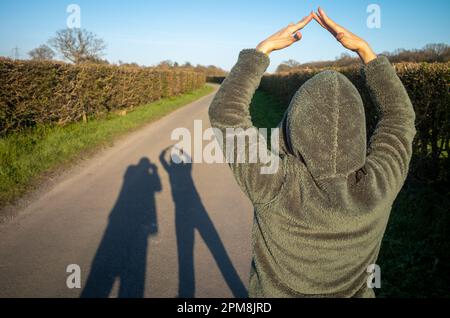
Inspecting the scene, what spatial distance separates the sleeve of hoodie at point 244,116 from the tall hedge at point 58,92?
10.2m

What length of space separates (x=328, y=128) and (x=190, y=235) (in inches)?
158

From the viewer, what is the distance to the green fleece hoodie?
101 centimetres

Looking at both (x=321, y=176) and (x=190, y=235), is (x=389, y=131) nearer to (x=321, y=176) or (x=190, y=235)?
(x=321, y=176)

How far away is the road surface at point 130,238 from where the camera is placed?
3.57m

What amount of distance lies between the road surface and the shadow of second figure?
0.04ft

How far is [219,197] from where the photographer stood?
247 inches

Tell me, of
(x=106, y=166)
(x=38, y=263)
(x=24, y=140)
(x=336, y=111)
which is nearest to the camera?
(x=336, y=111)

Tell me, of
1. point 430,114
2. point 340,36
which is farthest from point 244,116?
point 430,114

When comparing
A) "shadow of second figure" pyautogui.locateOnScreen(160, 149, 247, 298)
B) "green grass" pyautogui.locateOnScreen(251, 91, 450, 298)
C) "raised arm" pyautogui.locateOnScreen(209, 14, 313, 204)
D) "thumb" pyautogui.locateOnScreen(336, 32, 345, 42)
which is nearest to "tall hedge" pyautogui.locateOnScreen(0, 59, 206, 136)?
"shadow of second figure" pyautogui.locateOnScreen(160, 149, 247, 298)
